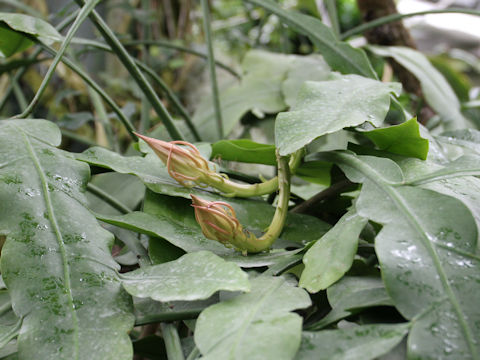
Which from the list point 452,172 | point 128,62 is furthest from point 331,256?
point 128,62

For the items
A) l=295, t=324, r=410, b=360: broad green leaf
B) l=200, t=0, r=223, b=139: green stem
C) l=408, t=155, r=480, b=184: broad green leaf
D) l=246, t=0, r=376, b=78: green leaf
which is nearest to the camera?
l=295, t=324, r=410, b=360: broad green leaf

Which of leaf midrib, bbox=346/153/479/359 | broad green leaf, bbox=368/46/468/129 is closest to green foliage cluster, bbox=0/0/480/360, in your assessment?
leaf midrib, bbox=346/153/479/359

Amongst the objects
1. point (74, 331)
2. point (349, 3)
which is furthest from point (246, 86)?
point (349, 3)

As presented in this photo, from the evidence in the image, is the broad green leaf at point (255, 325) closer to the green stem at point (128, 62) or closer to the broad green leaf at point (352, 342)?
the broad green leaf at point (352, 342)

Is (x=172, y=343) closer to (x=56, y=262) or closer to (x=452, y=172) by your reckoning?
(x=56, y=262)

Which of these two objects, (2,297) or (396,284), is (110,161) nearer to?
(2,297)

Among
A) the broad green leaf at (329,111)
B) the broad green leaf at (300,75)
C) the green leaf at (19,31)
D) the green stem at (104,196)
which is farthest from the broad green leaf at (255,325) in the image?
the broad green leaf at (300,75)

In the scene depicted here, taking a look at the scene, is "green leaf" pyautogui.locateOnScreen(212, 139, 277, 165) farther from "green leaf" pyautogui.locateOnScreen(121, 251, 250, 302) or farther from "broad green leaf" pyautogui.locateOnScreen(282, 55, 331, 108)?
"broad green leaf" pyautogui.locateOnScreen(282, 55, 331, 108)

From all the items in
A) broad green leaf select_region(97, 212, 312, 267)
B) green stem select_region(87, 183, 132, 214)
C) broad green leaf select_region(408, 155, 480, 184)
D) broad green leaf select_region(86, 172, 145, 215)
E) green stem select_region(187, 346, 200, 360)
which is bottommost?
broad green leaf select_region(86, 172, 145, 215)
